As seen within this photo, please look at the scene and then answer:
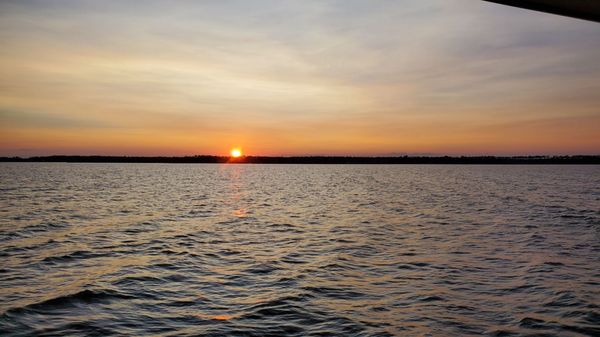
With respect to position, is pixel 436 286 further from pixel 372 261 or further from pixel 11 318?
pixel 11 318

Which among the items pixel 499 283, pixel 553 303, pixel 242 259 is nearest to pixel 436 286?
pixel 499 283

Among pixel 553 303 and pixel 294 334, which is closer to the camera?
pixel 294 334

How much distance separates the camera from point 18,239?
22500 mm

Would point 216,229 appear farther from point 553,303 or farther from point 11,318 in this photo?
point 553,303

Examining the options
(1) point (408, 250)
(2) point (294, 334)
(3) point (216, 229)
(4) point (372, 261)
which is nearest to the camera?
(2) point (294, 334)

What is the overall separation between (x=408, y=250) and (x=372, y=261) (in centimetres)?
310

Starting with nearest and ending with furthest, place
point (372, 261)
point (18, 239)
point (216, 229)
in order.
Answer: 1. point (372, 261)
2. point (18, 239)
3. point (216, 229)

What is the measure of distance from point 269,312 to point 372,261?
7.42m

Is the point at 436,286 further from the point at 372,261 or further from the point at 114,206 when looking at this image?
the point at 114,206

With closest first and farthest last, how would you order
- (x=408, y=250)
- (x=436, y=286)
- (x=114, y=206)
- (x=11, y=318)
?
(x=11, y=318), (x=436, y=286), (x=408, y=250), (x=114, y=206)

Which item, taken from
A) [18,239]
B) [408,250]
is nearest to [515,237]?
[408,250]

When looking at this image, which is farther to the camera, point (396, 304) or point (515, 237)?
point (515, 237)

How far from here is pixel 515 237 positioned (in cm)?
2417

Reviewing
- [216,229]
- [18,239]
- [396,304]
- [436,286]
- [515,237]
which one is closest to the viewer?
[396,304]
